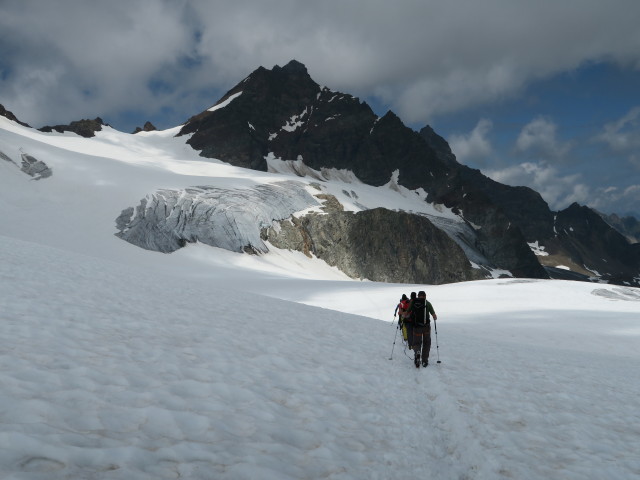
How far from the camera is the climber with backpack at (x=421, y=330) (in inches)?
405

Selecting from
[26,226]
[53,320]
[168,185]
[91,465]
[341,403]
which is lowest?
[341,403]

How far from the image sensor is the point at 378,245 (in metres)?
78.5

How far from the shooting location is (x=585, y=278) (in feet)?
595

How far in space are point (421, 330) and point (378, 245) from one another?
68800 mm

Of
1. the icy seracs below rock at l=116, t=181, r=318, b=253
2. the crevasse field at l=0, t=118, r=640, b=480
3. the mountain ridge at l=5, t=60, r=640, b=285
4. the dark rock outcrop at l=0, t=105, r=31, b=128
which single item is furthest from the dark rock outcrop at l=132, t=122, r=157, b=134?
the crevasse field at l=0, t=118, r=640, b=480

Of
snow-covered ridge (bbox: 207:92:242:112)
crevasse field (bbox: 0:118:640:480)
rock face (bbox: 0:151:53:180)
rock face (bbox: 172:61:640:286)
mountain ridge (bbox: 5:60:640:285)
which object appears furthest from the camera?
snow-covered ridge (bbox: 207:92:242:112)

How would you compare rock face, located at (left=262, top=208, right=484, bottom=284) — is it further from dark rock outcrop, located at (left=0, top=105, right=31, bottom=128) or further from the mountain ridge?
dark rock outcrop, located at (left=0, top=105, right=31, bottom=128)

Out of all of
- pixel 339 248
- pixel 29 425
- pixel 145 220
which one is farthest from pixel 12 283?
pixel 339 248

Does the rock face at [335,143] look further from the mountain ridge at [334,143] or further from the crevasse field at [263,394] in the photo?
the crevasse field at [263,394]

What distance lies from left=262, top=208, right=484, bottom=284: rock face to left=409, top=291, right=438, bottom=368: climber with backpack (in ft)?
169

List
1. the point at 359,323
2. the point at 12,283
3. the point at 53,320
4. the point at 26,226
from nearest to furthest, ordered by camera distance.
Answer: the point at 53,320 < the point at 12,283 < the point at 359,323 < the point at 26,226

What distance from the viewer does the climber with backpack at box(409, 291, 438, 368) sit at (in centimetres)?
1029

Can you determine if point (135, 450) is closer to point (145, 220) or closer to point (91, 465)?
point (91, 465)

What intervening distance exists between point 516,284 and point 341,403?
2689 cm
